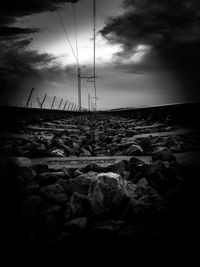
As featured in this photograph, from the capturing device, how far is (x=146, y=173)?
1.69 m

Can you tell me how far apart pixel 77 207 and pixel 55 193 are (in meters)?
0.22

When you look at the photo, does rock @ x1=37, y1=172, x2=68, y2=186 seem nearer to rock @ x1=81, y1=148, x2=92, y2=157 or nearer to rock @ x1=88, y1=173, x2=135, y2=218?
rock @ x1=88, y1=173, x2=135, y2=218

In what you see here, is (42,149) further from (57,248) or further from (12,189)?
(57,248)

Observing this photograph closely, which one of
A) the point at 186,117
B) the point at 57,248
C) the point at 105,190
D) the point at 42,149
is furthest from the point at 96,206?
the point at 186,117

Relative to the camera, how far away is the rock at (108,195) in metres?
1.24

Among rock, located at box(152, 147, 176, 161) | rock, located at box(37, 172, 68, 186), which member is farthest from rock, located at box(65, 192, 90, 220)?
rock, located at box(152, 147, 176, 161)

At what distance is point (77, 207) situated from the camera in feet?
4.13

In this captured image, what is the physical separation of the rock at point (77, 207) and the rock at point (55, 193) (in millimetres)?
97

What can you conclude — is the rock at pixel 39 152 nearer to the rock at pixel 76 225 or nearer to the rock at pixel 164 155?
the rock at pixel 164 155

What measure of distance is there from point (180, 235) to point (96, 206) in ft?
1.52

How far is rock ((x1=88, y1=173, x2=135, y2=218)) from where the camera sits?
1.24 meters

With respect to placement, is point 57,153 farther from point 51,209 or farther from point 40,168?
point 51,209

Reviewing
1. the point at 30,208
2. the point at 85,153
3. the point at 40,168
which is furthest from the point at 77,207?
the point at 85,153

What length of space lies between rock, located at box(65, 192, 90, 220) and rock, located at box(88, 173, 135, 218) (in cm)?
4
